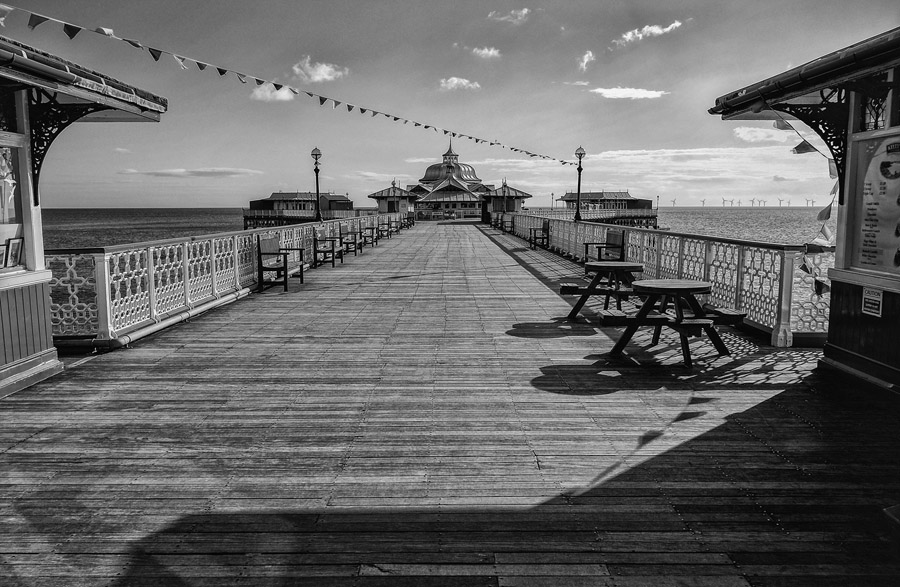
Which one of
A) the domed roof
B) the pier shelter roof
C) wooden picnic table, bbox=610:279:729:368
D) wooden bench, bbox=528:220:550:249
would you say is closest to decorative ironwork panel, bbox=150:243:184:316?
the pier shelter roof

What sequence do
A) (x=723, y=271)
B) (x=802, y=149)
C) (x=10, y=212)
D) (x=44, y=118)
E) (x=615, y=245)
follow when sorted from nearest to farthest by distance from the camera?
(x=10, y=212) → (x=44, y=118) → (x=802, y=149) → (x=723, y=271) → (x=615, y=245)

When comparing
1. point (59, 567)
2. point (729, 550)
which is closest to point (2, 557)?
point (59, 567)

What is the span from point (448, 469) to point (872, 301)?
13.1 feet

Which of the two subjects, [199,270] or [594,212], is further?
[594,212]

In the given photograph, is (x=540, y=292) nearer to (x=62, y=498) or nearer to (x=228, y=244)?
(x=228, y=244)

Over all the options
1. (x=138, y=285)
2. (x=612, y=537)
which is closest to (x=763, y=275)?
(x=612, y=537)

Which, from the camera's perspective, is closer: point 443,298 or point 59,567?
point 59,567

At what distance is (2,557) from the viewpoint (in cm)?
277

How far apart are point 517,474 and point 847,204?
13.7 feet

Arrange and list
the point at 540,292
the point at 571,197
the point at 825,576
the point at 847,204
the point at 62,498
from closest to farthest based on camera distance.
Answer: the point at 825,576 < the point at 62,498 < the point at 847,204 < the point at 540,292 < the point at 571,197

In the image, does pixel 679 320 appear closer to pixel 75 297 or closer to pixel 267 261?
pixel 75 297

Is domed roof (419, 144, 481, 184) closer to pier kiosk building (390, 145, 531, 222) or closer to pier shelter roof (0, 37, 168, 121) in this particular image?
pier kiosk building (390, 145, 531, 222)

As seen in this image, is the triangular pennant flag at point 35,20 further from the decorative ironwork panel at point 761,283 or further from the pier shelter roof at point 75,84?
the decorative ironwork panel at point 761,283

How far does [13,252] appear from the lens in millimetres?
5559
